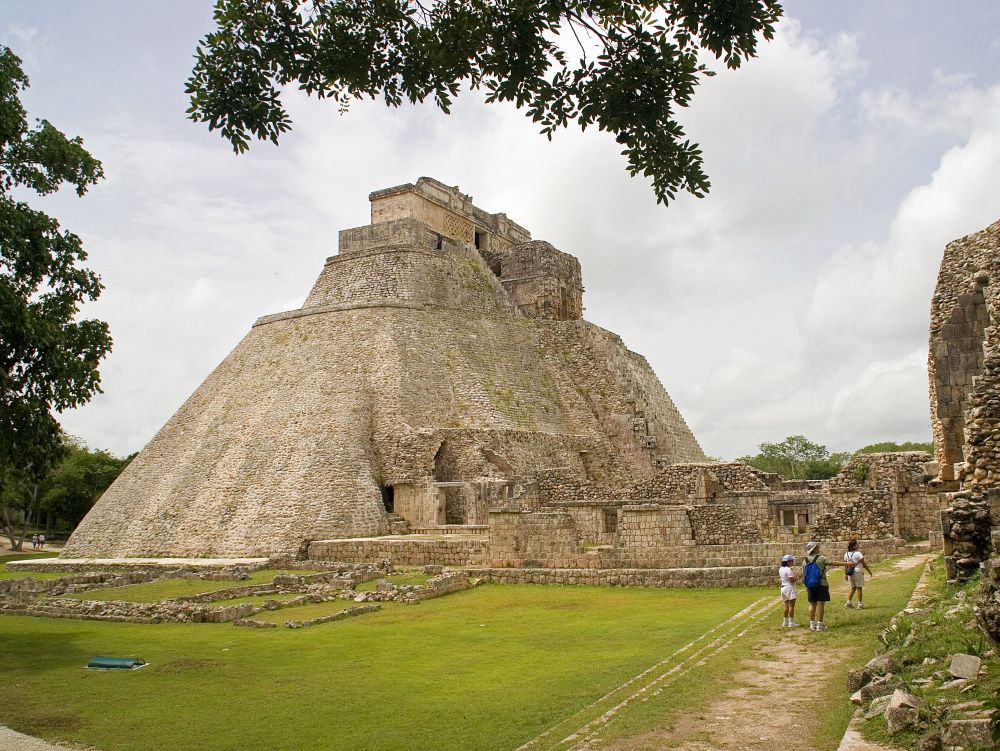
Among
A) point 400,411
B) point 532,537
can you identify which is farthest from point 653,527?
point 400,411

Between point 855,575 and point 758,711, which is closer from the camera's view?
point 758,711

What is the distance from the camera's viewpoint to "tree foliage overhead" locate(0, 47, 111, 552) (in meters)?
12.2

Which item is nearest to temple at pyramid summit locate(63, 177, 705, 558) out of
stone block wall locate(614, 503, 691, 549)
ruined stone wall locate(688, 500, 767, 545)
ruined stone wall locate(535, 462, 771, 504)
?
ruined stone wall locate(535, 462, 771, 504)

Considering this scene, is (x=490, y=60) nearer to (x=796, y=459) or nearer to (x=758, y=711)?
(x=758, y=711)

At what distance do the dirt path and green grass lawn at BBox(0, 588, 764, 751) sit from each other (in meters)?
1.16

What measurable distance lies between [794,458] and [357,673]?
251 feet

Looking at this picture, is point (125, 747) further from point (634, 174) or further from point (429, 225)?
point (429, 225)

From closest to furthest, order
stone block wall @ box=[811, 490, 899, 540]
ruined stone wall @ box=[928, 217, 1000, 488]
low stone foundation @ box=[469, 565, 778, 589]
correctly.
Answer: ruined stone wall @ box=[928, 217, 1000, 488]
low stone foundation @ box=[469, 565, 778, 589]
stone block wall @ box=[811, 490, 899, 540]

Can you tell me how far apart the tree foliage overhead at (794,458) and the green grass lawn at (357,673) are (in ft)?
217

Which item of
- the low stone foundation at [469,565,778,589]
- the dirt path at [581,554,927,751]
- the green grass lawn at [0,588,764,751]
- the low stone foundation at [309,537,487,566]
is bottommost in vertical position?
the green grass lawn at [0,588,764,751]

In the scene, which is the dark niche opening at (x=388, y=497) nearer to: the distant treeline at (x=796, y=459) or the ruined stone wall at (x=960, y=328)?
the ruined stone wall at (x=960, y=328)

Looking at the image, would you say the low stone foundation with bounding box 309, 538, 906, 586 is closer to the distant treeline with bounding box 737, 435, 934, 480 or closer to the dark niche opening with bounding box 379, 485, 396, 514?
the dark niche opening with bounding box 379, 485, 396, 514

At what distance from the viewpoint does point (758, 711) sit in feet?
23.3

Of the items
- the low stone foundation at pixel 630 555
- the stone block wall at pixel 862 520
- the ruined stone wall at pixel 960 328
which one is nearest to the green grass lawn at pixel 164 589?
the low stone foundation at pixel 630 555
